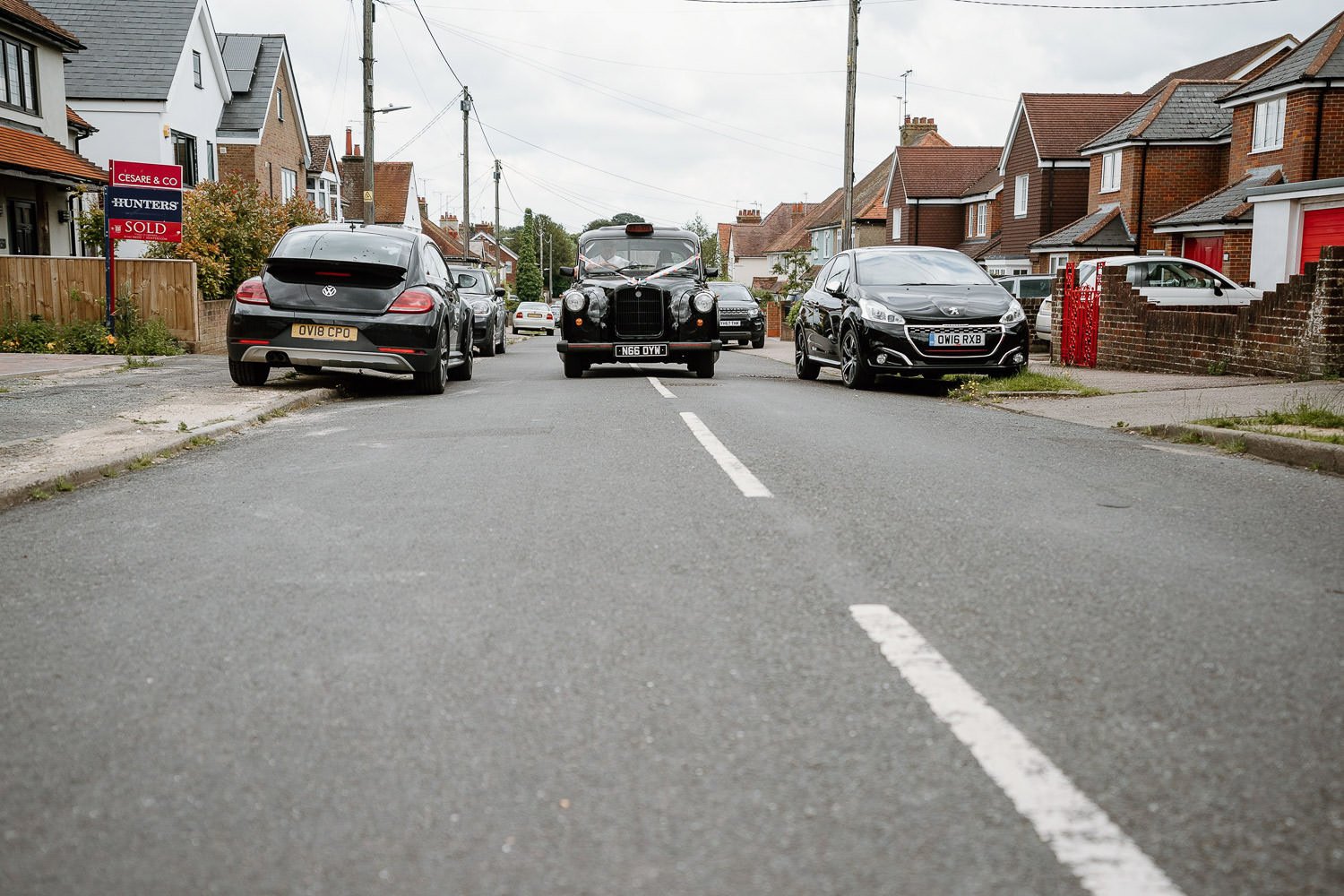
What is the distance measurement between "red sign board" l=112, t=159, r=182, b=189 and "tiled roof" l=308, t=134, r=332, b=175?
35519 mm

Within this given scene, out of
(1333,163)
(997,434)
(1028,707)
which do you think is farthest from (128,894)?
(1333,163)

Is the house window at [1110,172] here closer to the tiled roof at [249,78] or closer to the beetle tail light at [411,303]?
the tiled roof at [249,78]

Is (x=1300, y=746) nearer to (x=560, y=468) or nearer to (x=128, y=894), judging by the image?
(x=128, y=894)

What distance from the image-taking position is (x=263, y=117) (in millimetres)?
44219

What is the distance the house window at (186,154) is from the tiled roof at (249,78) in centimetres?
438

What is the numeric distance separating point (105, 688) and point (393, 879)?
151cm

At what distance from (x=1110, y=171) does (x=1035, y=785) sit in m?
41.2

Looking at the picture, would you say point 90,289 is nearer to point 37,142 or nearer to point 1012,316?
point 37,142

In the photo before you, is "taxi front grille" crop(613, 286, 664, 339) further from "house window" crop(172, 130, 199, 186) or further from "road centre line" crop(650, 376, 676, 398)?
"house window" crop(172, 130, 199, 186)

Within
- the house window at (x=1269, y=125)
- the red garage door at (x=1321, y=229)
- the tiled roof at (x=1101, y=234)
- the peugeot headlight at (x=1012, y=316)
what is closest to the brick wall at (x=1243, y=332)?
the peugeot headlight at (x=1012, y=316)

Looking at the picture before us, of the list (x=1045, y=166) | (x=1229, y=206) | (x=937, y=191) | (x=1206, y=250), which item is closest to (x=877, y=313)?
(x=1229, y=206)

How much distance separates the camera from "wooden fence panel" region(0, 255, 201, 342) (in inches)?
754

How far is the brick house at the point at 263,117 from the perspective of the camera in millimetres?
43487

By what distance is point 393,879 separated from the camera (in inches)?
93.0
